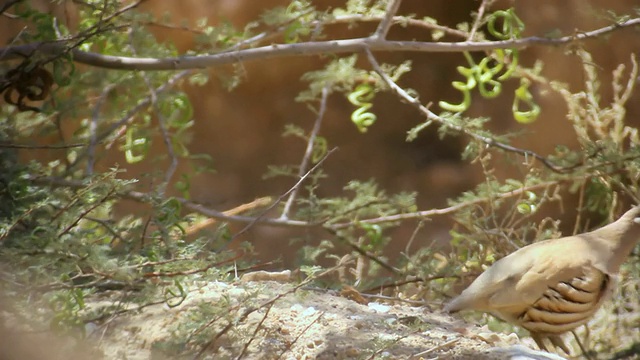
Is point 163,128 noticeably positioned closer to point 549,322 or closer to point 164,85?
point 164,85

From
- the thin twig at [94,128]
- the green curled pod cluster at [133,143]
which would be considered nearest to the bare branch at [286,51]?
the thin twig at [94,128]

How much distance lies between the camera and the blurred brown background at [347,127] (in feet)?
18.7

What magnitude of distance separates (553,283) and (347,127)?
3.94m

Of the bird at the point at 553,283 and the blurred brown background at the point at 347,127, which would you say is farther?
the blurred brown background at the point at 347,127

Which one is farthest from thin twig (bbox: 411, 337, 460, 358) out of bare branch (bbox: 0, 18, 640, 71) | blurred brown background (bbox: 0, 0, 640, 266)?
blurred brown background (bbox: 0, 0, 640, 266)

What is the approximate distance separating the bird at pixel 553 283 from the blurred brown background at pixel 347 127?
2.96 m

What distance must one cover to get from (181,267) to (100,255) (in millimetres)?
243

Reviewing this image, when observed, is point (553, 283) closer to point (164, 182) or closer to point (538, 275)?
point (538, 275)

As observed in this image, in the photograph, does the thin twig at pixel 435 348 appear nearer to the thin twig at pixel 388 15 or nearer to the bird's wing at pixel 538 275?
the bird's wing at pixel 538 275

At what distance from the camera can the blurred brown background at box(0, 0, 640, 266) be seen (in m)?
5.69

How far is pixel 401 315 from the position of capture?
2662 millimetres

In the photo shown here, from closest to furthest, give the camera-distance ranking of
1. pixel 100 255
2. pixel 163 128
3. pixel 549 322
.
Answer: pixel 100 255 → pixel 549 322 → pixel 163 128

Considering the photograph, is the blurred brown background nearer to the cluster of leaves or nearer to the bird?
the cluster of leaves

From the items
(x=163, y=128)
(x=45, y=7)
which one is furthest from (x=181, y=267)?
(x=45, y=7)
